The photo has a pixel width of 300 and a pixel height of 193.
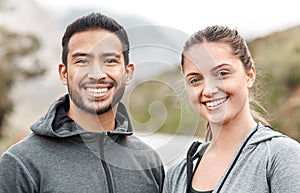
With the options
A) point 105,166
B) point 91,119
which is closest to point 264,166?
point 105,166

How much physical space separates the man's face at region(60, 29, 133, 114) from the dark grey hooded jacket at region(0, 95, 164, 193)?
0.14m

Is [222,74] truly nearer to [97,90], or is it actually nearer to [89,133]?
[97,90]

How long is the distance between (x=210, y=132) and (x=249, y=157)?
0.43 m

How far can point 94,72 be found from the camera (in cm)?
286

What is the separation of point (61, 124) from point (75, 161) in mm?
207

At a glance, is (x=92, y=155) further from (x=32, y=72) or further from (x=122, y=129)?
(x=32, y=72)

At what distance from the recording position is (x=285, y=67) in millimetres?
11828

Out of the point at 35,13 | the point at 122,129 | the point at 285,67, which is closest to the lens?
the point at 122,129

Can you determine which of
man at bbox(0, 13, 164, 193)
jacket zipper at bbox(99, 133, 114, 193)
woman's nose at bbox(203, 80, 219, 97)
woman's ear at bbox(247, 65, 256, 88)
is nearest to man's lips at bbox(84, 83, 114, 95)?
man at bbox(0, 13, 164, 193)

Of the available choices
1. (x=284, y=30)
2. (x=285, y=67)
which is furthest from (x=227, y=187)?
(x=284, y=30)

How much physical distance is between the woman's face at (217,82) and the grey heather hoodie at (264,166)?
140 mm

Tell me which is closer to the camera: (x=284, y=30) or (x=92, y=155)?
(x=92, y=155)

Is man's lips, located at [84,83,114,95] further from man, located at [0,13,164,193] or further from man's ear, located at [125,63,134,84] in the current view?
man's ear, located at [125,63,134,84]

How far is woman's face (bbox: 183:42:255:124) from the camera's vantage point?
99.9 inches
